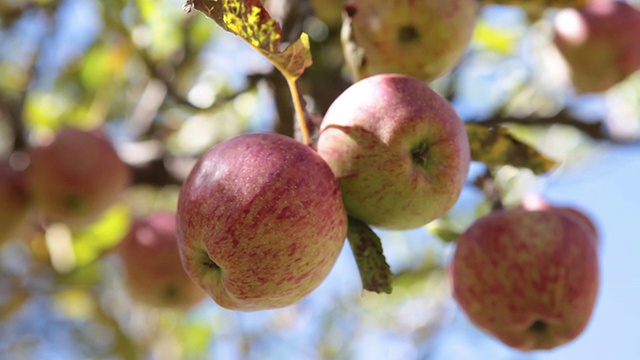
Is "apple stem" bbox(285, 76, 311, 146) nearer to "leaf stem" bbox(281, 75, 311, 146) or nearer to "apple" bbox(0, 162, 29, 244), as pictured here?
"leaf stem" bbox(281, 75, 311, 146)

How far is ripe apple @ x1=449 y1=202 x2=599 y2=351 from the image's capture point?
53.2 inches

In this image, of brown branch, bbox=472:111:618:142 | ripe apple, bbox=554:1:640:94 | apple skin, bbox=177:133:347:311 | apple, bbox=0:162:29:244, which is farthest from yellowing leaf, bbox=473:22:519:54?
apple skin, bbox=177:133:347:311

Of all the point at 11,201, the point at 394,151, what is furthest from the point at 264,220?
the point at 11,201

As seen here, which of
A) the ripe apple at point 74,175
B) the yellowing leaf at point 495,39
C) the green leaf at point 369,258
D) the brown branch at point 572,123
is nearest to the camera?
the green leaf at point 369,258

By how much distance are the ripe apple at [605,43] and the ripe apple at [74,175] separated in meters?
1.17

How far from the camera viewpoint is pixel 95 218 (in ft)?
6.79

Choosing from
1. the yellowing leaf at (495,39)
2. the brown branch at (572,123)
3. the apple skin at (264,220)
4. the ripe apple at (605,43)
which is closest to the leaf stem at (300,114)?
the apple skin at (264,220)

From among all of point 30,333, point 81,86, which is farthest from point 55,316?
point 81,86

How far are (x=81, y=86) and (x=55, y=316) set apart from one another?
3.64 ft

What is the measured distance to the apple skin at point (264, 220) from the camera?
0.96m

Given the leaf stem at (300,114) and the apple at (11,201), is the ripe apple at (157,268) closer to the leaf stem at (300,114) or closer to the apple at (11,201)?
the apple at (11,201)

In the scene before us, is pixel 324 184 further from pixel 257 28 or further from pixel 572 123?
pixel 572 123

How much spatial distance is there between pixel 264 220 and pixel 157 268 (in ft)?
3.50

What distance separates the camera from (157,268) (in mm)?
1963
